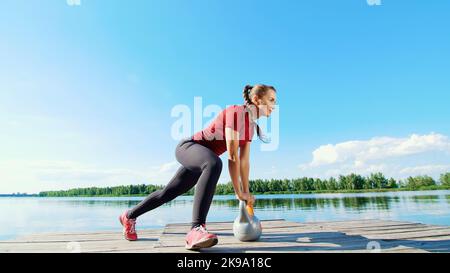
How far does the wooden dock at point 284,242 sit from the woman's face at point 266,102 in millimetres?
1231

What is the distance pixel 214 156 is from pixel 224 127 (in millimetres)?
332

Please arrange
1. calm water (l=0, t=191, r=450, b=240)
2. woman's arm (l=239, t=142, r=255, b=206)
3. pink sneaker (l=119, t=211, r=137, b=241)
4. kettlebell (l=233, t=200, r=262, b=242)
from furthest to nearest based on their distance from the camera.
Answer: calm water (l=0, t=191, r=450, b=240)
pink sneaker (l=119, t=211, r=137, b=241)
woman's arm (l=239, t=142, r=255, b=206)
kettlebell (l=233, t=200, r=262, b=242)

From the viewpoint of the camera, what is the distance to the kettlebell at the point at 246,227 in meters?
2.92

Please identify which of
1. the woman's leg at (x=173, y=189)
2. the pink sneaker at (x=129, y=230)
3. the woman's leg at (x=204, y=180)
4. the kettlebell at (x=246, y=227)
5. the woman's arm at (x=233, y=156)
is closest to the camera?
the woman's leg at (x=204, y=180)

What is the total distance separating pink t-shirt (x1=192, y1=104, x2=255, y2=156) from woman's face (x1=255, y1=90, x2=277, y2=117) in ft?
0.48

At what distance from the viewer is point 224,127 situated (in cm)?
285

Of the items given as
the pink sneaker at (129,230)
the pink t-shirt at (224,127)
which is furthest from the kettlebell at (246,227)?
the pink sneaker at (129,230)

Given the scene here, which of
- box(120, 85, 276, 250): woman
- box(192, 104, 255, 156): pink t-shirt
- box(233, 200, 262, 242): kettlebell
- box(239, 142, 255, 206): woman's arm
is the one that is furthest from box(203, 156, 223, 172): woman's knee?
box(233, 200, 262, 242): kettlebell

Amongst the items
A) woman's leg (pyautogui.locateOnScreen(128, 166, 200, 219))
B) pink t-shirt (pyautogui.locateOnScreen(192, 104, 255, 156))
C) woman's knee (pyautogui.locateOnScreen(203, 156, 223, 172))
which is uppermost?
pink t-shirt (pyautogui.locateOnScreen(192, 104, 255, 156))

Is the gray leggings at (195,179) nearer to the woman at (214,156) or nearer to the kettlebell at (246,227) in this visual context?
the woman at (214,156)

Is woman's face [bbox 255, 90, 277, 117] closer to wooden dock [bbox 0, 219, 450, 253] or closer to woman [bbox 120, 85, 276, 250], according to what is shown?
woman [bbox 120, 85, 276, 250]

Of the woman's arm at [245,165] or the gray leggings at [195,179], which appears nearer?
the gray leggings at [195,179]

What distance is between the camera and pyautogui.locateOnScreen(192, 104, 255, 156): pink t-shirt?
2.71m
